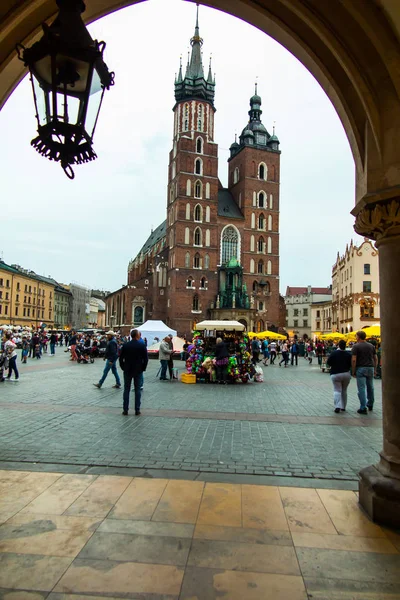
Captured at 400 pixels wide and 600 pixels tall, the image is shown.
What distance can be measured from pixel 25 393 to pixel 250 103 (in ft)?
213

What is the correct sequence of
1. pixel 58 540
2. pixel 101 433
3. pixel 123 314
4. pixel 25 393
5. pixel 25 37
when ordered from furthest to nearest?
1. pixel 123 314
2. pixel 25 393
3. pixel 101 433
4. pixel 25 37
5. pixel 58 540

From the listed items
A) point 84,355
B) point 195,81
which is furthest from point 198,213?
point 84,355

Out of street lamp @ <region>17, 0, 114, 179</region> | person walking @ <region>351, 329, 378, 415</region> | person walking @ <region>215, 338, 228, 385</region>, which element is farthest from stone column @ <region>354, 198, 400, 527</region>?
person walking @ <region>215, 338, 228, 385</region>

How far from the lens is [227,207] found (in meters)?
59.3

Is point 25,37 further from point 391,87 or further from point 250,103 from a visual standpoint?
point 250,103

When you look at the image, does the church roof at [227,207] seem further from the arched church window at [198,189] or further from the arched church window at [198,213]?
the arched church window at [198,189]

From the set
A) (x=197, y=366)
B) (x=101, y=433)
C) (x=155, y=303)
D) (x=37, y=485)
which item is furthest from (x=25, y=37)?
(x=155, y=303)

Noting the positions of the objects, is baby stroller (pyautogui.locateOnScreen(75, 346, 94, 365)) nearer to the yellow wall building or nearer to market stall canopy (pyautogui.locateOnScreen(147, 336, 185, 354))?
market stall canopy (pyautogui.locateOnScreen(147, 336, 185, 354))

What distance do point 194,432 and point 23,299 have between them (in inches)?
2836

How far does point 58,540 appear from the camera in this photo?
3195 millimetres

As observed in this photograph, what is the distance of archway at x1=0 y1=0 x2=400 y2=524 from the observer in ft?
12.2

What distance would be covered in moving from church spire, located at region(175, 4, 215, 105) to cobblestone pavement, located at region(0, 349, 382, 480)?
56.7 metres

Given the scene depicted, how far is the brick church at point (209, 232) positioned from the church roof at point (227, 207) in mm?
146

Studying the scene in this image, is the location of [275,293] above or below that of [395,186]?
above
